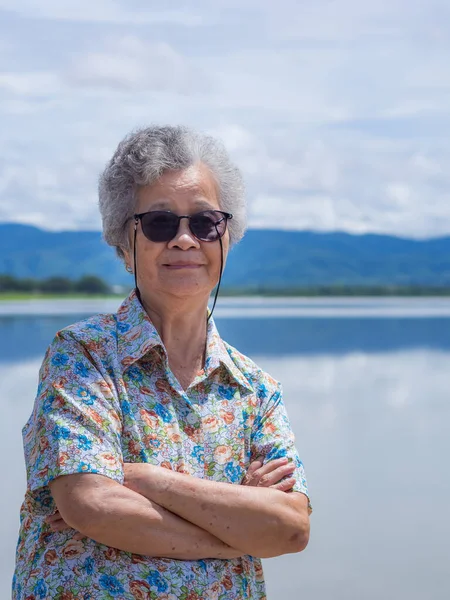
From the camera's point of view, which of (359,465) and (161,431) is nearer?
(161,431)

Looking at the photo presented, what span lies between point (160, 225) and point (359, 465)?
12.1 ft

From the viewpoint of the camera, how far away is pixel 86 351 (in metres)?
1.72

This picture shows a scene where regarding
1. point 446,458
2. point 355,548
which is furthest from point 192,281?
point 446,458

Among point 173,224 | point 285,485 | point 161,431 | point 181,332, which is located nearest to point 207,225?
point 173,224

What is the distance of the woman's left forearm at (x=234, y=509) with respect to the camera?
1662 millimetres

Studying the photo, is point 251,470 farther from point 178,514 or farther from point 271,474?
point 178,514

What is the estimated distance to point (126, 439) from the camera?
1.70 m

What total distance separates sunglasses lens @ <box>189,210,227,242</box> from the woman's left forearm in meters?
0.46

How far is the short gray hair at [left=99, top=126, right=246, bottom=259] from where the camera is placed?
1.80m

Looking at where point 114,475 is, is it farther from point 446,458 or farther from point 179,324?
point 446,458

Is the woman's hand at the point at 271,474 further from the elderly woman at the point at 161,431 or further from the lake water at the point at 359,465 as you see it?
the lake water at the point at 359,465

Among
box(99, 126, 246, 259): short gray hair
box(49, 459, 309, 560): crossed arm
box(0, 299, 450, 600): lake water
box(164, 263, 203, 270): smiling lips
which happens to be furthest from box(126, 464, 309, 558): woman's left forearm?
box(0, 299, 450, 600): lake water

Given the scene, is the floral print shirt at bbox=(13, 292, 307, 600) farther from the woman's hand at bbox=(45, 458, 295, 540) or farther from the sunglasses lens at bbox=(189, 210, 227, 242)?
the sunglasses lens at bbox=(189, 210, 227, 242)

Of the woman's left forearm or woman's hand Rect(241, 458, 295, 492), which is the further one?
woman's hand Rect(241, 458, 295, 492)
